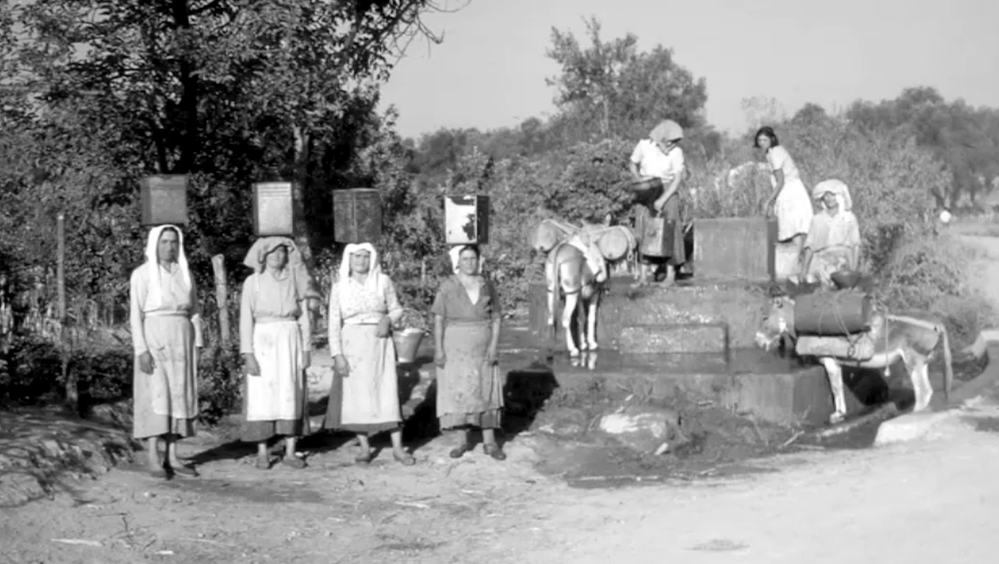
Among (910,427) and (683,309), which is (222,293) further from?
(910,427)

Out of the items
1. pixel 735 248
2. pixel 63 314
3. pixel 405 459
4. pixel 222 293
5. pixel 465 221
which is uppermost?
pixel 465 221

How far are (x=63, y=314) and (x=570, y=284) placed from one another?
4.80 m

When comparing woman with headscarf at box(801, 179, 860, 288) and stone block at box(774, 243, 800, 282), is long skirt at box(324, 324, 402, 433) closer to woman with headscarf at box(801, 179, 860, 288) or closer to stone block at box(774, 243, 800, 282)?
woman with headscarf at box(801, 179, 860, 288)

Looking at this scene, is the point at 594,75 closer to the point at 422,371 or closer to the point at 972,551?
the point at 422,371

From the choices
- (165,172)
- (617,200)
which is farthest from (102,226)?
(617,200)

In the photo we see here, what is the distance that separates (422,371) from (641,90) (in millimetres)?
22824

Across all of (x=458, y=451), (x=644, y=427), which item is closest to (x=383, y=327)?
(x=458, y=451)

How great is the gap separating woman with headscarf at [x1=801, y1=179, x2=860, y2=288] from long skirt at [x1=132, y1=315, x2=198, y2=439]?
6.51 metres

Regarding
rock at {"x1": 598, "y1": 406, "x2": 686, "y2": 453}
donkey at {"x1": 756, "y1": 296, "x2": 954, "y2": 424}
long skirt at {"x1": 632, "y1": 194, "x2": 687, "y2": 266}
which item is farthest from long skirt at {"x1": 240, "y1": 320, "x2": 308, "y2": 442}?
long skirt at {"x1": 632, "y1": 194, "x2": 687, "y2": 266}

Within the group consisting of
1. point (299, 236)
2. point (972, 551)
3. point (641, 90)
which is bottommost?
point (972, 551)

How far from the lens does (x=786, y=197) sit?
46.5 ft

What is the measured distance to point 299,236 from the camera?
1343 centimetres

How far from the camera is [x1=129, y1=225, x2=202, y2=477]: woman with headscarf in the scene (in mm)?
8562

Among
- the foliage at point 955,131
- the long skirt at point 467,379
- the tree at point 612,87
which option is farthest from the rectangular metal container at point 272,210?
the foliage at point 955,131
